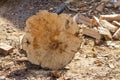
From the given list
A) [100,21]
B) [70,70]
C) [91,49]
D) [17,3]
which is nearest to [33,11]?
[17,3]

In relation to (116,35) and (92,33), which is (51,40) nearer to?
(92,33)

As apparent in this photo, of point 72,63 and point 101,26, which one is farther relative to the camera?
point 101,26

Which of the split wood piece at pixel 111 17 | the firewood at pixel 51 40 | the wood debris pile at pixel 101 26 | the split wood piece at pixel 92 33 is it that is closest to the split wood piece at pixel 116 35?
the wood debris pile at pixel 101 26

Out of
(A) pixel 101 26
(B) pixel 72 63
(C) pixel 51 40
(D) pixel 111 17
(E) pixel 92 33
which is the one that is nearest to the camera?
(C) pixel 51 40

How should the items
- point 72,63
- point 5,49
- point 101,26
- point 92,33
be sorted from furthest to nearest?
point 101,26 → point 92,33 → point 5,49 → point 72,63

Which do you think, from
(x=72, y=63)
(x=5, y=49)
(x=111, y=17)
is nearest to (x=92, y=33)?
(x=111, y=17)

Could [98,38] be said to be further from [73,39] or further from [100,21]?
[73,39]
